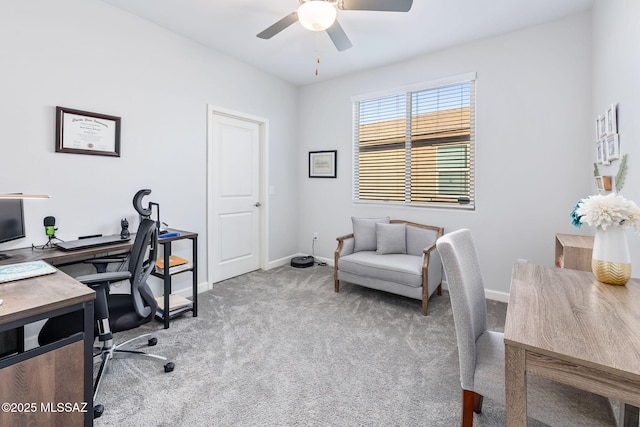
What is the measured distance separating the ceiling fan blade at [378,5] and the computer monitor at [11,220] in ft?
8.82

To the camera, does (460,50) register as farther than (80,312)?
Yes

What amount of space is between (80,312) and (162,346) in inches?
43.4

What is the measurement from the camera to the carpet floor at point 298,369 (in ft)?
5.33

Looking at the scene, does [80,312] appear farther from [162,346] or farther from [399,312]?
[399,312]

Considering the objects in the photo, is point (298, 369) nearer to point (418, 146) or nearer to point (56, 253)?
point (56, 253)

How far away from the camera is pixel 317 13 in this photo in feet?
6.68

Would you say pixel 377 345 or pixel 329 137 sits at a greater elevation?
pixel 329 137

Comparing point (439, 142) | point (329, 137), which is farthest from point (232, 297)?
point (439, 142)

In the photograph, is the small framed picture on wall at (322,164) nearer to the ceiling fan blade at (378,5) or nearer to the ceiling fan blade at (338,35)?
the ceiling fan blade at (338,35)

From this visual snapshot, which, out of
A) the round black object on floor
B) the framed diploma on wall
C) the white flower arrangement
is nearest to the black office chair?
the framed diploma on wall

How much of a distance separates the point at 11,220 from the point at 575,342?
3.04m

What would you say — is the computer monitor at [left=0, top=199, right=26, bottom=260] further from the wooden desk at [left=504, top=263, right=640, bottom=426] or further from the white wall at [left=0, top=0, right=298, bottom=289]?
the wooden desk at [left=504, top=263, right=640, bottom=426]

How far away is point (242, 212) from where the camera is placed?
161 inches

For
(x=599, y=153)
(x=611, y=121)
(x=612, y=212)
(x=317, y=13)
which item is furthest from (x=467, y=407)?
(x=317, y=13)
